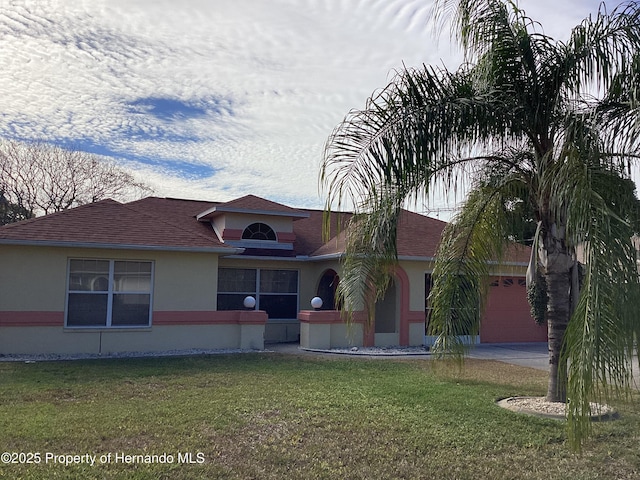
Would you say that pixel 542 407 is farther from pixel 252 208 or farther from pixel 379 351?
pixel 252 208

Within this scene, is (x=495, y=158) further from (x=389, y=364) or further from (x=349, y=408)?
(x=389, y=364)

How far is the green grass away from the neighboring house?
9.63 ft

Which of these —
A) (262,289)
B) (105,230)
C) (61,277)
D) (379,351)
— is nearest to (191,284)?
(105,230)

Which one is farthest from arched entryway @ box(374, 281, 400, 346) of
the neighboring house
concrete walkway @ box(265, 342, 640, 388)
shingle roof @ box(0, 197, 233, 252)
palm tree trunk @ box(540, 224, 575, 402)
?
palm tree trunk @ box(540, 224, 575, 402)

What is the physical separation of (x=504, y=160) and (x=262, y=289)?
36.6ft

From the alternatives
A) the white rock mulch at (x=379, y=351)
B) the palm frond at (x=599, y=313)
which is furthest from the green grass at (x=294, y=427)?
the white rock mulch at (x=379, y=351)

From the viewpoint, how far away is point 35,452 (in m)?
6.13

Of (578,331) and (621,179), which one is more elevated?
(621,179)

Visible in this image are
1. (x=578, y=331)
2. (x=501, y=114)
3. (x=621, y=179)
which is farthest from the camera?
(x=501, y=114)

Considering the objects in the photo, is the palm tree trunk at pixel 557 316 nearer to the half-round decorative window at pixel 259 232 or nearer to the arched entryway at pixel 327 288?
the arched entryway at pixel 327 288

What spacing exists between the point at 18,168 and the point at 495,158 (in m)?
33.9

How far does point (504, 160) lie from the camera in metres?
8.84

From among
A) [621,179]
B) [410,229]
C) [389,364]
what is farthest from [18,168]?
[621,179]

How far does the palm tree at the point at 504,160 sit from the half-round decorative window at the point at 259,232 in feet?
31.8
